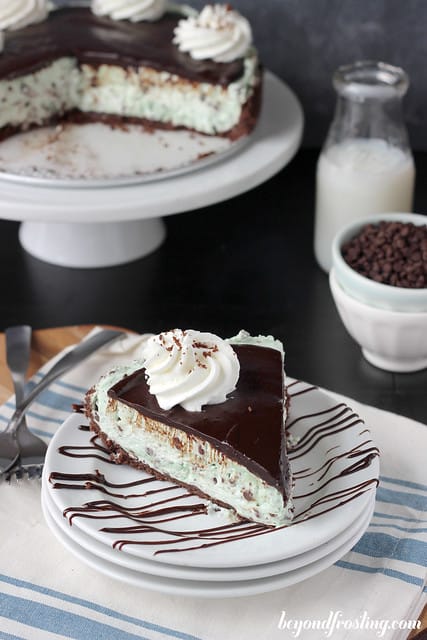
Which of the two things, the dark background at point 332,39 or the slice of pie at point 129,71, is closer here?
the slice of pie at point 129,71

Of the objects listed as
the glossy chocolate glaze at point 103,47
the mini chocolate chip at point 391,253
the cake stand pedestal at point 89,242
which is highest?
the glossy chocolate glaze at point 103,47

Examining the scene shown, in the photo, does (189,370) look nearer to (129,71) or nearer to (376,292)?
(376,292)

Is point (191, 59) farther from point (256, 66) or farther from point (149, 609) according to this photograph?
point (149, 609)

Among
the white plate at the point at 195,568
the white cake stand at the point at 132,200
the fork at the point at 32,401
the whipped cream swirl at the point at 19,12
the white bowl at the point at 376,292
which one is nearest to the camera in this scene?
the white plate at the point at 195,568

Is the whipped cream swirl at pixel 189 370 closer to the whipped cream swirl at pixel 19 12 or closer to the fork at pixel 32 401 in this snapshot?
the fork at pixel 32 401

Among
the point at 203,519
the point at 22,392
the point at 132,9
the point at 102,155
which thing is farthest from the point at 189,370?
the point at 132,9

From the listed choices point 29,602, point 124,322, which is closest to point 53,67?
point 124,322

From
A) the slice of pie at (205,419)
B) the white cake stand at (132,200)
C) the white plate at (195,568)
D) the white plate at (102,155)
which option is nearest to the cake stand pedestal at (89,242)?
the white cake stand at (132,200)
